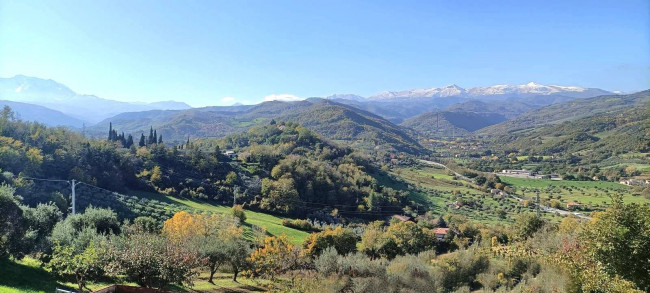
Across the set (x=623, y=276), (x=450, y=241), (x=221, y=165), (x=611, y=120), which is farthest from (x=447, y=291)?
(x=611, y=120)

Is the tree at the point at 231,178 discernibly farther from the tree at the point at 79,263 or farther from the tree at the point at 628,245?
the tree at the point at 628,245

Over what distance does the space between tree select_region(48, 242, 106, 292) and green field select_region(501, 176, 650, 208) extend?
82783 millimetres

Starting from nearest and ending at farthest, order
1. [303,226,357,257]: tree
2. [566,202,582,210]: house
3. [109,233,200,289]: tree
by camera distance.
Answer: [109,233,200,289]: tree
[303,226,357,257]: tree
[566,202,582,210]: house

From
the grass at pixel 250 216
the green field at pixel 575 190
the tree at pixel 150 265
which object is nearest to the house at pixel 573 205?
the green field at pixel 575 190

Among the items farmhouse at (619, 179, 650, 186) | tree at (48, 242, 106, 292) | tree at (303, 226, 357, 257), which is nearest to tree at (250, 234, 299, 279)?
tree at (303, 226, 357, 257)

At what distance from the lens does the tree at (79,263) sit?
1291cm

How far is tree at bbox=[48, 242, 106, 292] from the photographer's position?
1291 cm

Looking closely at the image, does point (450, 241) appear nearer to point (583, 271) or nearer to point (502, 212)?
point (583, 271)

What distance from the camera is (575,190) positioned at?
9056 centimetres

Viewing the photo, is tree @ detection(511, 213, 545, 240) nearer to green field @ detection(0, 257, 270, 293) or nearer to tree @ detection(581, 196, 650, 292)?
tree @ detection(581, 196, 650, 292)

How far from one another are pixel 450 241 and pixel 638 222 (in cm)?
2791

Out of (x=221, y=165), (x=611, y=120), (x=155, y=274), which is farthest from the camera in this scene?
(x=611, y=120)

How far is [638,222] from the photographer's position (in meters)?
12.9

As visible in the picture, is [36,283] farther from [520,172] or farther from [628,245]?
[520,172]
